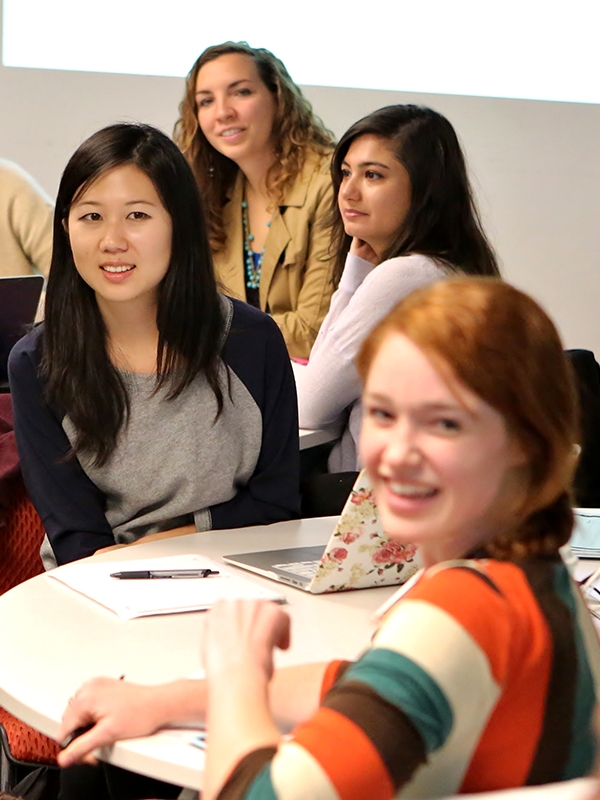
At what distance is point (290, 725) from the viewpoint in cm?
105

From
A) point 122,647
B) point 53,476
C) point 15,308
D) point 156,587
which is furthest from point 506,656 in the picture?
point 15,308

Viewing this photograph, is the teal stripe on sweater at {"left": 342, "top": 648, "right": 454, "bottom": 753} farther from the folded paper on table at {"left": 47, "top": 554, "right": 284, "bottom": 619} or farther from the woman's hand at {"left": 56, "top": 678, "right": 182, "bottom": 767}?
the folded paper on table at {"left": 47, "top": 554, "right": 284, "bottom": 619}

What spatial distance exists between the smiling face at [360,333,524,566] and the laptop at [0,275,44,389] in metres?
1.56

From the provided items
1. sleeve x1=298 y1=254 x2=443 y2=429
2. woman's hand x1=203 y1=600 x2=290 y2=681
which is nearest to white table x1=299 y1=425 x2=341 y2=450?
sleeve x1=298 y1=254 x2=443 y2=429

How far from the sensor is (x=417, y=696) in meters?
0.74

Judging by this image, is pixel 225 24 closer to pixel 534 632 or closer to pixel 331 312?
pixel 331 312

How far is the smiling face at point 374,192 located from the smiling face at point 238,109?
762mm

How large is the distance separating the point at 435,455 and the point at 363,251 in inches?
84.3

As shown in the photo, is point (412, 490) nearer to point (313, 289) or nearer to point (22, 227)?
point (313, 289)

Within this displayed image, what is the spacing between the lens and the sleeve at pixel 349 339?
→ 249cm

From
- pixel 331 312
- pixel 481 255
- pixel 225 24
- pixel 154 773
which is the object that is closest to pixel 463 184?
pixel 481 255

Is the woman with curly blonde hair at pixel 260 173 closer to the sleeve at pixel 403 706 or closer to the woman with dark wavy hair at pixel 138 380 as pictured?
the woman with dark wavy hair at pixel 138 380

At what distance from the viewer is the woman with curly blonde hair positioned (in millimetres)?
3467

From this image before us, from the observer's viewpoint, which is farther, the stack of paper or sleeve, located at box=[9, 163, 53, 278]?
sleeve, located at box=[9, 163, 53, 278]
